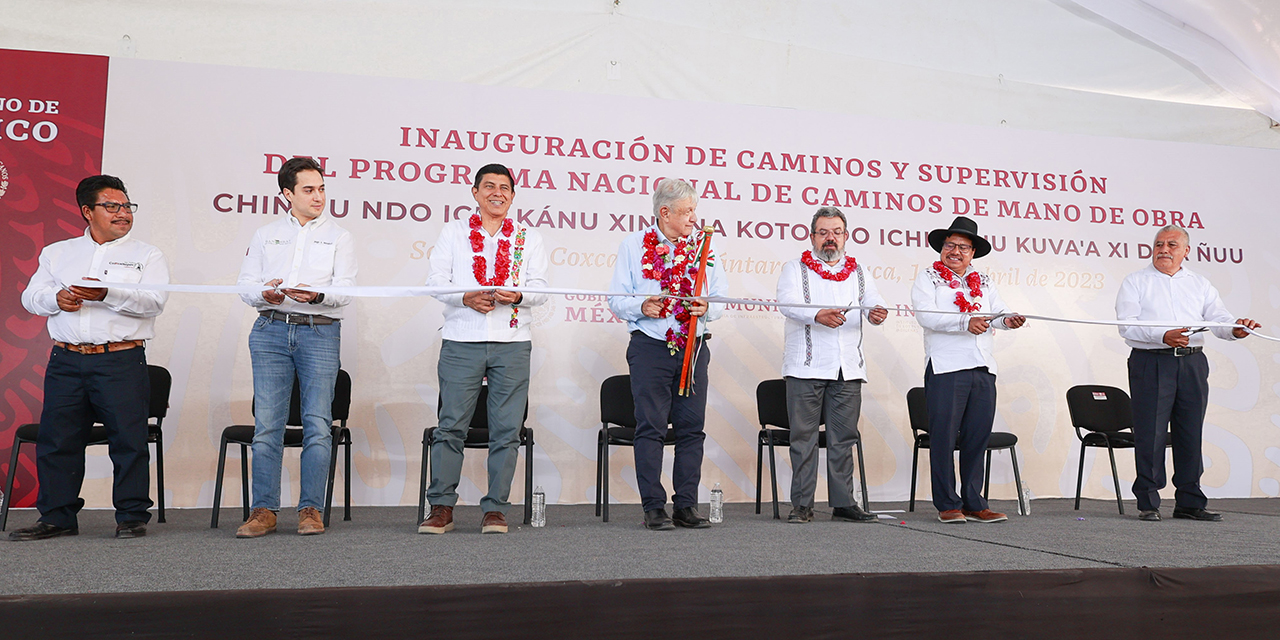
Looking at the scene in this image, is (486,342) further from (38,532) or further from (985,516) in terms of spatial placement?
(985,516)

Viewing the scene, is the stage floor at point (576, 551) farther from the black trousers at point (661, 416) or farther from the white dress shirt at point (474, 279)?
the white dress shirt at point (474, 279)

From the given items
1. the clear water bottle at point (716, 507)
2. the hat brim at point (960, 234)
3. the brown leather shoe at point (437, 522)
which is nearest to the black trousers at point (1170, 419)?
the hat brim at point (960, 234)

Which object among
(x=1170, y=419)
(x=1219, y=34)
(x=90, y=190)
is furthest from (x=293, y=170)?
(x=1219, y=34)

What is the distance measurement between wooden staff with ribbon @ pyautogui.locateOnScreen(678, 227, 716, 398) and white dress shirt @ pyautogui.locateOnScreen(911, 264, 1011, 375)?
1.16m

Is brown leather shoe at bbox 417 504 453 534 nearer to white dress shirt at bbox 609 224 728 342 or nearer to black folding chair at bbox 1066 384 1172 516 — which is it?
white dress shirt at bbox 609 224 728 342

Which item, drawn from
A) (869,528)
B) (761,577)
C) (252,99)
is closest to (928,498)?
(869,528)

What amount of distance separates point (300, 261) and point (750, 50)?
3.51m

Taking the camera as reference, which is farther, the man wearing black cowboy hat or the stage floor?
the man wearing black cowboy hat

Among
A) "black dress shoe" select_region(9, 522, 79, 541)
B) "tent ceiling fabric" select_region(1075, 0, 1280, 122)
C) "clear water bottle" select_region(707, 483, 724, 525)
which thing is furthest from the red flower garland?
"tent ceiling fabric" select_region(1075, 0, 1280, 122)

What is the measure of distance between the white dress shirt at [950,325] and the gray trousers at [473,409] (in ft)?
6.57

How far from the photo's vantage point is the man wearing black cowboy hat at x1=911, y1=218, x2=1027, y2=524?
13.8 ft

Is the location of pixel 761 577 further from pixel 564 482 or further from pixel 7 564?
pixel 564 482

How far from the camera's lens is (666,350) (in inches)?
151

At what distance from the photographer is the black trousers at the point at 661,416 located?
382cm
